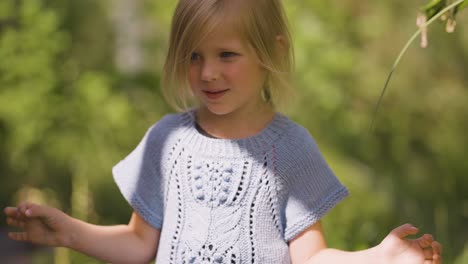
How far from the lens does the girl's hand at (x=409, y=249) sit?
166 cm

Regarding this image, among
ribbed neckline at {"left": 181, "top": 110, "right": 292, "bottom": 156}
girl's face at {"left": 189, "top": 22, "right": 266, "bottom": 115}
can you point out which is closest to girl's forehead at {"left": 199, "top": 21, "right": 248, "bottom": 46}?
girl's face at {"left": 189, "top": 22, "right": 266, "bottom": 115}

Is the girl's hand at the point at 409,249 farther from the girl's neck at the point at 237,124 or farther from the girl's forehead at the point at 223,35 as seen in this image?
the girl's forehead at the point at 223,35

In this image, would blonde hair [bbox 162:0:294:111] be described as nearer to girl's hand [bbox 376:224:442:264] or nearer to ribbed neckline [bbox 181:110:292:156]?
ribbed neckline [bbox 181:110:292:156]

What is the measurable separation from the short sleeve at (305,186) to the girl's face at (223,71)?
0.19 m

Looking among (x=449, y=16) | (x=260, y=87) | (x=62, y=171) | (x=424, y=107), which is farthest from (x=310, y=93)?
(x=449, y=16)

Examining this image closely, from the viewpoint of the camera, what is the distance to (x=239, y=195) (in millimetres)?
1929

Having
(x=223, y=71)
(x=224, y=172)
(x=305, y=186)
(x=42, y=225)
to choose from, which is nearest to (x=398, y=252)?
(x=305, y=186)

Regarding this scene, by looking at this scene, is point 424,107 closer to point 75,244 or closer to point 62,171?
point 62,171

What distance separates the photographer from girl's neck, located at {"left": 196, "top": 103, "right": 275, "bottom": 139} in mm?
2006

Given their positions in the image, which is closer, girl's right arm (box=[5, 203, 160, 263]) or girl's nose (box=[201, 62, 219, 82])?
girl's nose (box=[201, 62, 219, 82])

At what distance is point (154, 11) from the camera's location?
4.89 meters

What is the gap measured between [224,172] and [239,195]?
0.07 m

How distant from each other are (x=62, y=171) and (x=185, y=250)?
89.6 inches

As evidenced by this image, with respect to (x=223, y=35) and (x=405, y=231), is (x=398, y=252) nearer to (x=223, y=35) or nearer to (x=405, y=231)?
(x=405, y=231)
